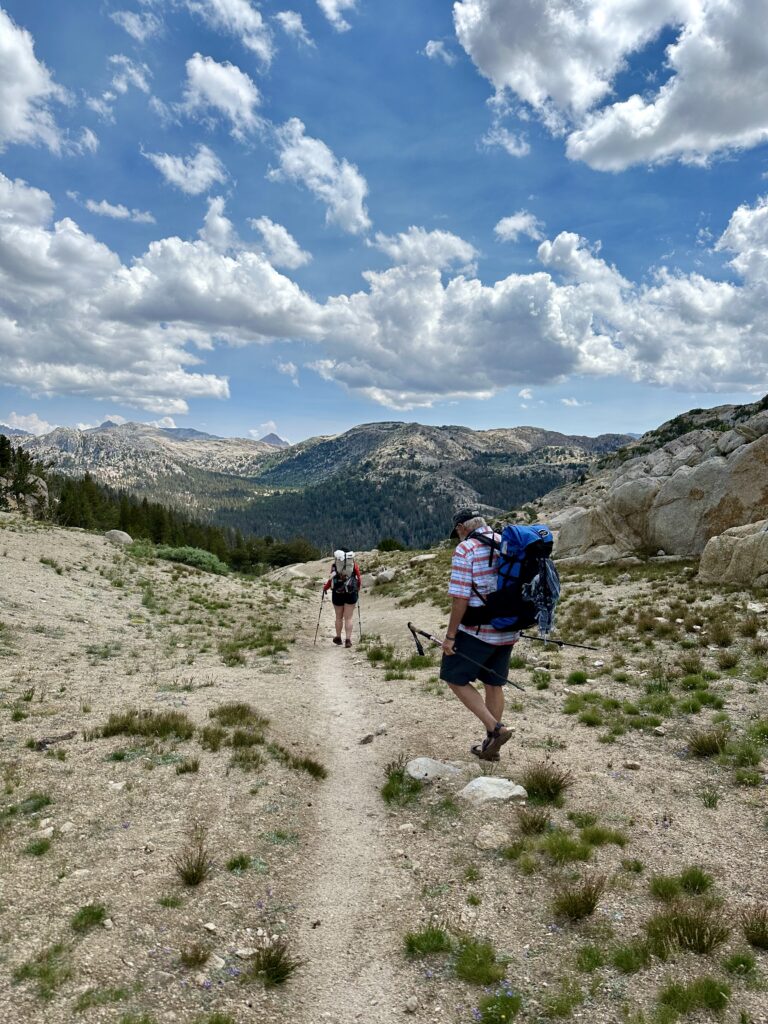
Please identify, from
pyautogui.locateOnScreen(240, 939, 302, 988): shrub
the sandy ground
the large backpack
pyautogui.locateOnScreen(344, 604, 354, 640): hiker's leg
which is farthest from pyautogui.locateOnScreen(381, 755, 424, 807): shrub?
pyautogui.locateOnScreen(344, 604, 354, 640): hiker's leg

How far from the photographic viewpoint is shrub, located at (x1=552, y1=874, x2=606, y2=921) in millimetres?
5773

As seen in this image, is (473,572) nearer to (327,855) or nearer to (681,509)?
(327,855)

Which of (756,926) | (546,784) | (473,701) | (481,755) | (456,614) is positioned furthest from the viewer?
(481,755)

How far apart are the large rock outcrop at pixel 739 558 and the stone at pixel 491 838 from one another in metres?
18.6

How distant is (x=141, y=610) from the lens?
24656 mm

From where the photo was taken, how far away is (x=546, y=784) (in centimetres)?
830

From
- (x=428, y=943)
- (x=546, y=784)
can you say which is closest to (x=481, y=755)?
(x=546, y=784)

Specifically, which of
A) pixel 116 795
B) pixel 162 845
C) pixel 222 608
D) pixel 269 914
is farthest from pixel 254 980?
pixel 222 608

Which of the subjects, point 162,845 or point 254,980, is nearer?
point 254,980

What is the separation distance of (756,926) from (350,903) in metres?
4.34

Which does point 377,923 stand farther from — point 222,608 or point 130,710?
point 222,608

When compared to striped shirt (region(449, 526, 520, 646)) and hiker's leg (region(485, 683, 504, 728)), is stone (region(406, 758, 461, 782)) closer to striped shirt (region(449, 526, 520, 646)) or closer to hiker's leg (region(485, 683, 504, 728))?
hiker's leg (region(485, 683, 504, 728))

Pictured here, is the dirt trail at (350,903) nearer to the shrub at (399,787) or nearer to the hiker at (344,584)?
the shrub at (399,787)

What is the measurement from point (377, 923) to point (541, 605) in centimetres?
501
